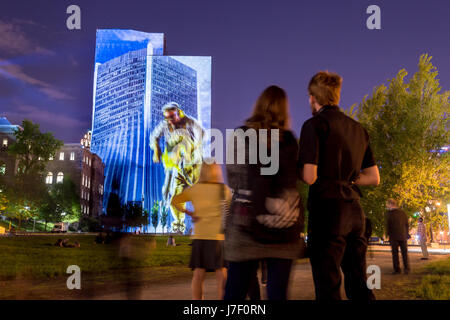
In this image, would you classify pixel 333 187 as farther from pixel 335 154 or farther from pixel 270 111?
pixel 270 111

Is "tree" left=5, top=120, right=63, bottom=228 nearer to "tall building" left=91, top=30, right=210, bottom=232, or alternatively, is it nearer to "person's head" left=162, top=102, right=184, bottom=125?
"person's head" left=162, top=102, right=184, bottom=125

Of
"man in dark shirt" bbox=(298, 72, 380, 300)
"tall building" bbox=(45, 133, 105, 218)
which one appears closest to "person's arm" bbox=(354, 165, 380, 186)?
"man in dark shirt" bbox=(298, 72, 380, 300)

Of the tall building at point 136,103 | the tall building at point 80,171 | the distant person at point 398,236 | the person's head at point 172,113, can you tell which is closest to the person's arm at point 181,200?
the distant person at point 398,236

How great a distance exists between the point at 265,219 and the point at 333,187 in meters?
0.61

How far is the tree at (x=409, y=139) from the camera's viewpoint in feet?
76.1

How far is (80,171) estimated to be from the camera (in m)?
92.5

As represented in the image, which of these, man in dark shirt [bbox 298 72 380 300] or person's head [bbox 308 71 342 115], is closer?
man in dark shirt [bbox 298 72 380 300]

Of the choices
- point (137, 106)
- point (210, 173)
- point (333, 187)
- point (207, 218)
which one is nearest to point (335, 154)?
point (333, 187)

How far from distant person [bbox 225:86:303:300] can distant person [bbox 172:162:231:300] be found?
4.99ft

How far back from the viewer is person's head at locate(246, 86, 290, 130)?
289 cm

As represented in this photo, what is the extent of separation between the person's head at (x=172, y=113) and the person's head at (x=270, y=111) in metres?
96.3

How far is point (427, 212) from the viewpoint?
2497 cm

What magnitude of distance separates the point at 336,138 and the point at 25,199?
42128 millimetres
